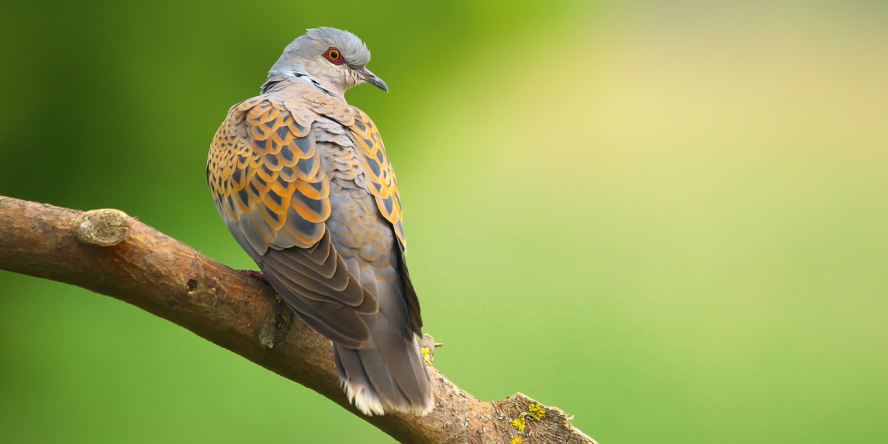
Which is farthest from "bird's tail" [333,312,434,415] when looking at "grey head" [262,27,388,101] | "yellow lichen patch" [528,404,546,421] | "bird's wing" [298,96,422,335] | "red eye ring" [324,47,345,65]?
"red eye ring" [324,47,345,65]

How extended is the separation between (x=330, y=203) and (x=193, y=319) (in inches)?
20.3

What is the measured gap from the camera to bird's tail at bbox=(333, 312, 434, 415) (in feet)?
4.78

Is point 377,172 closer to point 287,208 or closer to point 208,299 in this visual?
point 287,208

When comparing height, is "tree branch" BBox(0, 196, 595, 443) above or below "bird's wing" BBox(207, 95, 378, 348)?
below

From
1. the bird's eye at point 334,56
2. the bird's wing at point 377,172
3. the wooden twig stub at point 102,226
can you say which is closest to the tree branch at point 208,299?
the wooden twig stub at point 102,226

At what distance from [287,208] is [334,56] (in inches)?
53.2

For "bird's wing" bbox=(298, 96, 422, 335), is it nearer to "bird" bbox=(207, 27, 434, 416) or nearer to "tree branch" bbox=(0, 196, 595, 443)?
"bird" bbox=(207, 27, 434, 416)

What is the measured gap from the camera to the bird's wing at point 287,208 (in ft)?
4.86

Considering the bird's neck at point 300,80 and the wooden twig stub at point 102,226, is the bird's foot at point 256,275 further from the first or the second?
the bird's neck at point 300,80

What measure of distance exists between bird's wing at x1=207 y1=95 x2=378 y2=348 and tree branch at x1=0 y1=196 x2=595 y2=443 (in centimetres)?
17

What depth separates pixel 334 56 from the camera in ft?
9.12

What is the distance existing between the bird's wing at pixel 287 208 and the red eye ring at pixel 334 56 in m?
0.73

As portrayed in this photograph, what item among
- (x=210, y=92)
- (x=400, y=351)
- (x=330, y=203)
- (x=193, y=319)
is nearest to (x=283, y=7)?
(x=210, y=92)

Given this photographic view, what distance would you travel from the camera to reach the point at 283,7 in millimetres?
3562
